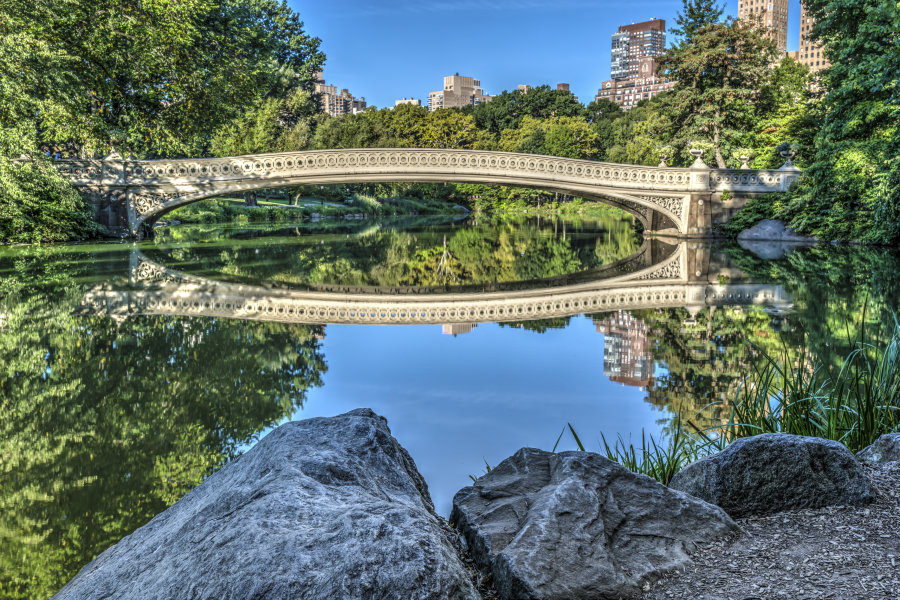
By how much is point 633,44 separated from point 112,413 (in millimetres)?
208046

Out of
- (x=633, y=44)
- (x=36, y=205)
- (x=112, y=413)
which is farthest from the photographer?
(x=633, y=44)

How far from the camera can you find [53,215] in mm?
17000

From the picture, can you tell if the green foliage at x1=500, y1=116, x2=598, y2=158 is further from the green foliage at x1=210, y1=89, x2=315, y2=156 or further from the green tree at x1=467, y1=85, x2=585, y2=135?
the green foliage at x1=210, y1=89, x2=315, y2=156

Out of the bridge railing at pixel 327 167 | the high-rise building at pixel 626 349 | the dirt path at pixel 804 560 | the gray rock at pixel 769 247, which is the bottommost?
the high-rise building at pixel 626 349

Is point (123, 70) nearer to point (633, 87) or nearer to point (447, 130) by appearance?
point (447, 130)

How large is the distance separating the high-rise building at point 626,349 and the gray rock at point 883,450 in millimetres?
1739

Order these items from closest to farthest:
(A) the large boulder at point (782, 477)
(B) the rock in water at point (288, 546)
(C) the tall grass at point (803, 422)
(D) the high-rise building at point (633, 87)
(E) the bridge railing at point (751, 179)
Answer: (B) the rock in water at point (288, 546) < (A) the large boulder at point (782, 477) < (C) the tall grass at point (803, 422) < (E) the bridge railing at point (751, 179) < (D) the high-rise building at point (633, 87)

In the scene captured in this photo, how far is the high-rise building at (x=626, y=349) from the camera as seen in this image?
5086 mm

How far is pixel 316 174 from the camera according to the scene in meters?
18.6

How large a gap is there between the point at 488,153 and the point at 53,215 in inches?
457

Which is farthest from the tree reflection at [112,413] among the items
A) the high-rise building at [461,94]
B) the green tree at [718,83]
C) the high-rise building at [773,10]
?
the high-rise building at [461,94]

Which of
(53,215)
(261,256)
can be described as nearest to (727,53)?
(261,256)

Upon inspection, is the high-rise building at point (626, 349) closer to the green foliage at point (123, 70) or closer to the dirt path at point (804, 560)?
the dirt path at point (804, 560)

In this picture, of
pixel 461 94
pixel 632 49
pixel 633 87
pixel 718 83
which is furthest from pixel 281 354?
pixel 632 49
